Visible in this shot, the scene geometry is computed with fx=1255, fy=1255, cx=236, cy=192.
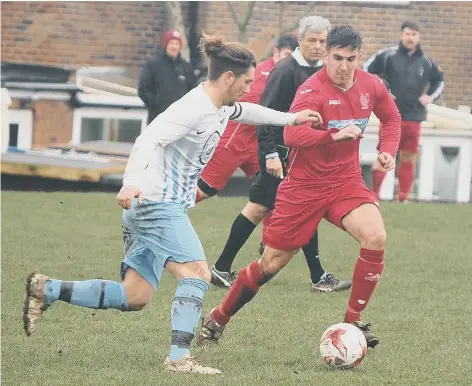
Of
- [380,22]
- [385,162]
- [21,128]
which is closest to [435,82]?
[380,22]

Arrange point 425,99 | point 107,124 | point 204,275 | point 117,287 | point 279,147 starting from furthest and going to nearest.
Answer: point 107,124, point 425,99, point 279,147, point 117,287, point 204,275

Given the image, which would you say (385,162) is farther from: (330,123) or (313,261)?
(313,261)

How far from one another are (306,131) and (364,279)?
910mm

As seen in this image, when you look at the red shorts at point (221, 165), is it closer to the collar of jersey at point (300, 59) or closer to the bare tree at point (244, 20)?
the collar of jersey at point (300, 59)

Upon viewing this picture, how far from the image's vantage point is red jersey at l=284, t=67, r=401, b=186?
7.37 meters

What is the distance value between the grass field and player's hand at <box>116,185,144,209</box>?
0.87 m

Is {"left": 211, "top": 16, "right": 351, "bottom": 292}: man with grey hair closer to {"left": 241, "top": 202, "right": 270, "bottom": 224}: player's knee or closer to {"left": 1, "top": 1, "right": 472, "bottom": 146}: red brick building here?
{"left": 241, "top": 202, "right": 270, "bottom": 224}: player's knee

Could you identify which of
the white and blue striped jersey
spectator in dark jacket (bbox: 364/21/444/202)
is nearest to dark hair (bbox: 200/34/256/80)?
the white and blue striped jersey

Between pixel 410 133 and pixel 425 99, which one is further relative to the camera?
pixel 410 133

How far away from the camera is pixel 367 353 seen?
7.09m

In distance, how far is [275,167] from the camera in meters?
8.83

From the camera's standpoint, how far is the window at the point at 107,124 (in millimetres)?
20156

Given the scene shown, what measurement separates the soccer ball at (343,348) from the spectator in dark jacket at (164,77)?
884 centimetres

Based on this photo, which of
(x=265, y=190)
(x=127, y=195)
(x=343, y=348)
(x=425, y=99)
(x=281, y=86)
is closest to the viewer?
(x=127, y=195)
